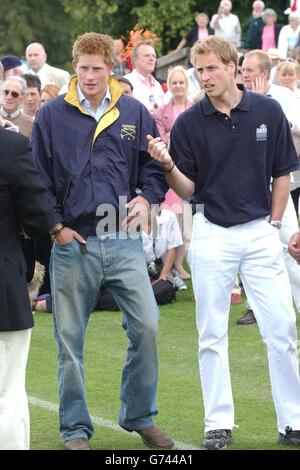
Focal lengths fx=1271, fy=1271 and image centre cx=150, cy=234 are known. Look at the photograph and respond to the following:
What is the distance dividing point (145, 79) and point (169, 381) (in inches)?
291

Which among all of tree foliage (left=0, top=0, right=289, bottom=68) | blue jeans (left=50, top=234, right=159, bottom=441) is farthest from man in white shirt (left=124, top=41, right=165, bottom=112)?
tree foliage (left=0, top=0, right=289, bottom=68)

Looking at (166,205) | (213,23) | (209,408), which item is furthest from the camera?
(213,23)

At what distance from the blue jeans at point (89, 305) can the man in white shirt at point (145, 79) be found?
28.7ft

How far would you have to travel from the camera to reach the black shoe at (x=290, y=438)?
25.8 ft

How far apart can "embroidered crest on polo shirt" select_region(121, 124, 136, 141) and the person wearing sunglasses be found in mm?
5968

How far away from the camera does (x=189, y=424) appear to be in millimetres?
8508

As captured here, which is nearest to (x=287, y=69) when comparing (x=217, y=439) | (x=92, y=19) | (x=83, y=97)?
(x=83, y=97)

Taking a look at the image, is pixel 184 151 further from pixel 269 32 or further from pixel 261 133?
pixel 269 32

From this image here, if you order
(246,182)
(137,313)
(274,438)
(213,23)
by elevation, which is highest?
(213,23)

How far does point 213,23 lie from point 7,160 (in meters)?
20.1

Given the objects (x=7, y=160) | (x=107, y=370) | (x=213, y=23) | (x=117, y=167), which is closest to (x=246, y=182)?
(x=117, y=167)

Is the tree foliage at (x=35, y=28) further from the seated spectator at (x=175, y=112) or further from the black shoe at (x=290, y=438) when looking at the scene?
the black shoe at (x=290, y=438)
